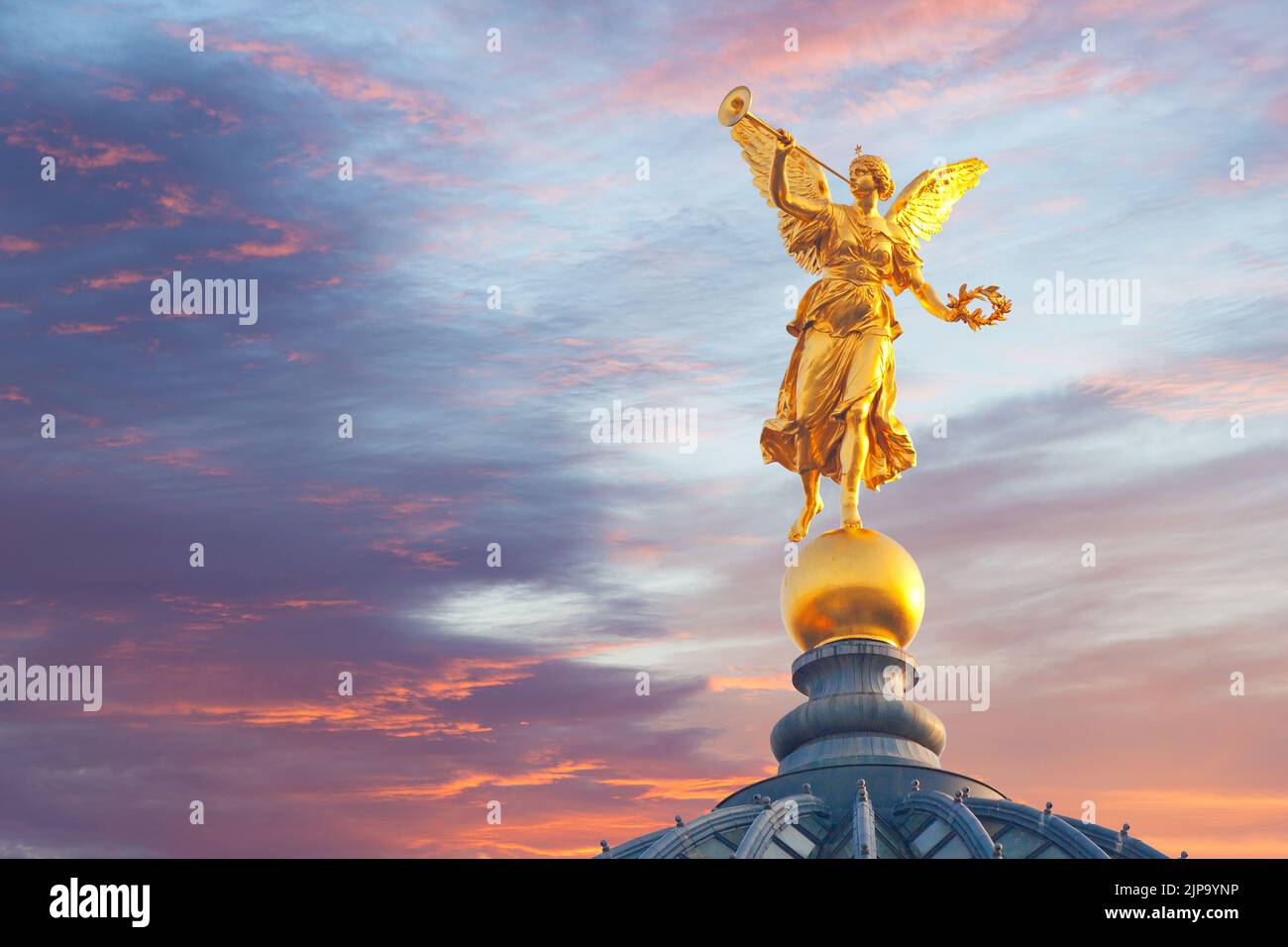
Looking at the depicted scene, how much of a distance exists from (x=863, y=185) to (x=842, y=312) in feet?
10.4

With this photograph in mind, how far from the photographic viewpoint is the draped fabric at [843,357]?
52.3m

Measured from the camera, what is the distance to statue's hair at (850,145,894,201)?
52.2 m

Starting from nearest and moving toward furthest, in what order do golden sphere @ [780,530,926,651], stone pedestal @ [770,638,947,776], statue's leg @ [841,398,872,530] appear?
stone pedestal @ [770,638,947,776] < golden sphere @ [780,530,926,651] < statue's leg @ [841,398,872,530]

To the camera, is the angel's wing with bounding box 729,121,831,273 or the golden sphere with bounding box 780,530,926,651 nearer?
the golden sphere with bounding box 780,530,926,651

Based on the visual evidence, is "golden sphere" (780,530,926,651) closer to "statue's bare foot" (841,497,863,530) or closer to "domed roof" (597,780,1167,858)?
"statue's bare foot" (841,497,863,530)

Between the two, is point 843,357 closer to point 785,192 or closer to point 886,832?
point 785,192

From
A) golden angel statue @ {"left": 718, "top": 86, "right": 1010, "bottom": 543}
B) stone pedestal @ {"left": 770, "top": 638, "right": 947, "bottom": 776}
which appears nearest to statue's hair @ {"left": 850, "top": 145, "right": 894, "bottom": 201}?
golden angel statue @ {"left": 718, "top": 86, "right": 1010, "bottom": 543}

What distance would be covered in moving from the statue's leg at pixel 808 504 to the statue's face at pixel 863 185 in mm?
7057

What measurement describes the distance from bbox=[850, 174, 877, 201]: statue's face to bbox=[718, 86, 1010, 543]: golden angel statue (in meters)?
0.02

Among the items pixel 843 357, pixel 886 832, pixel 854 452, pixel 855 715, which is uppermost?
pixel 843 357

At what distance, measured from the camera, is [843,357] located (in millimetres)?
52719

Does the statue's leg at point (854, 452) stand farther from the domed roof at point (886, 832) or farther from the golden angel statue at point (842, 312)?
the domed roof at point (886, 832)

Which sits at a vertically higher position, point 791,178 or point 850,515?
point 791,178

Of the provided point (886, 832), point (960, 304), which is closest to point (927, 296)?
point (960, 304)
